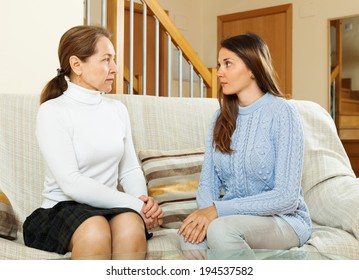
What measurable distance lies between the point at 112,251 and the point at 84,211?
15 centimetres

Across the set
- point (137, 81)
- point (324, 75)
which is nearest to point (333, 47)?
point (324, 75)

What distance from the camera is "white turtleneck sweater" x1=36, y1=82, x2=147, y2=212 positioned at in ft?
5.74

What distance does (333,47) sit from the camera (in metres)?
6.86

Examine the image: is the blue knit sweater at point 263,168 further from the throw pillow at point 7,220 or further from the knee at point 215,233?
the throw pillow at point 7,220

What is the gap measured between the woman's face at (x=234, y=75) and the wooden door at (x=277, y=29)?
449cm

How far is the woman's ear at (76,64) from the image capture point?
1.91m

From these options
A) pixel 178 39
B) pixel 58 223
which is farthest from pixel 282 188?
pixel 178 39

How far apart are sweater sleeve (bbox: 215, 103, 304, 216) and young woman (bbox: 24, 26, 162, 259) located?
28cm

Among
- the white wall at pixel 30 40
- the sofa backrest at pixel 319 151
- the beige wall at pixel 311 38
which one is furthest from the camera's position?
the beige wall at pixel 311 38

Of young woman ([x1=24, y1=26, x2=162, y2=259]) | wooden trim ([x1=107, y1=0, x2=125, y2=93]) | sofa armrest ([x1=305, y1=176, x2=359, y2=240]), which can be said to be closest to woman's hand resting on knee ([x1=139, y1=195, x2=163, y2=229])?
young woman ([x1=24, y1=26, x2=162, y2=259])

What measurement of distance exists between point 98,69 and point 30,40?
1.00 m

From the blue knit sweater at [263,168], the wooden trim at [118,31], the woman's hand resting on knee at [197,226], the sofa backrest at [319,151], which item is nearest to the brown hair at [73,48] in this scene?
the blue knit sweater at [263,168]

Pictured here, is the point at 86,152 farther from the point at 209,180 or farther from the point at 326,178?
the point at 326,178
